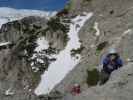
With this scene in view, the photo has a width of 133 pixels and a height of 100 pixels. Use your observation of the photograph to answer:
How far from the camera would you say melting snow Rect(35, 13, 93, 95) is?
215 feet

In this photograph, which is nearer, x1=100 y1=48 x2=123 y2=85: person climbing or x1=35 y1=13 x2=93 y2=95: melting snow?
x1=100 y1=48 x2=123 y2=85: person climbing

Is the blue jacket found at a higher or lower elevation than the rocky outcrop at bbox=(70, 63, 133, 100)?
higher

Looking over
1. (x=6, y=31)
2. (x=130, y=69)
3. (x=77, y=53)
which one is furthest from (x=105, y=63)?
(x=6, y=31)

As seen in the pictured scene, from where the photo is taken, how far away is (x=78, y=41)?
7681cm

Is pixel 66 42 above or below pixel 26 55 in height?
above

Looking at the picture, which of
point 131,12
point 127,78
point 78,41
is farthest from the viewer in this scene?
point 78,41

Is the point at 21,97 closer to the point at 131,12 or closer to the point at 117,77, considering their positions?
the point at 117,77

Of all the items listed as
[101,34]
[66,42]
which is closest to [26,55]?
[66,42]

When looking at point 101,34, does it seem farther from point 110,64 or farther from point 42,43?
point 110,64

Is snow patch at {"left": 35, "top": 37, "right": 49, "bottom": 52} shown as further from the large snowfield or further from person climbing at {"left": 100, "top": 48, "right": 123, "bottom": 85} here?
person climbing at {"left": 100, "top": 48, "right": 123, "bottom": 85}

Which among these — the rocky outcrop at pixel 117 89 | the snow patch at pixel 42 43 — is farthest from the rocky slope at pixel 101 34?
the rocky outcrop at pixel 117 89

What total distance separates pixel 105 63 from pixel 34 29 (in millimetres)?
68493

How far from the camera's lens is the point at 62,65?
234ft

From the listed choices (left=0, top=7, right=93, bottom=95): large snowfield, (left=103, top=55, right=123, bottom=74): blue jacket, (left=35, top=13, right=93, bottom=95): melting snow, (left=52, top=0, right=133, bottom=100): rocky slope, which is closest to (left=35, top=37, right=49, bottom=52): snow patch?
(left=0, top=7, right=93, bottom=95): large snowfield
